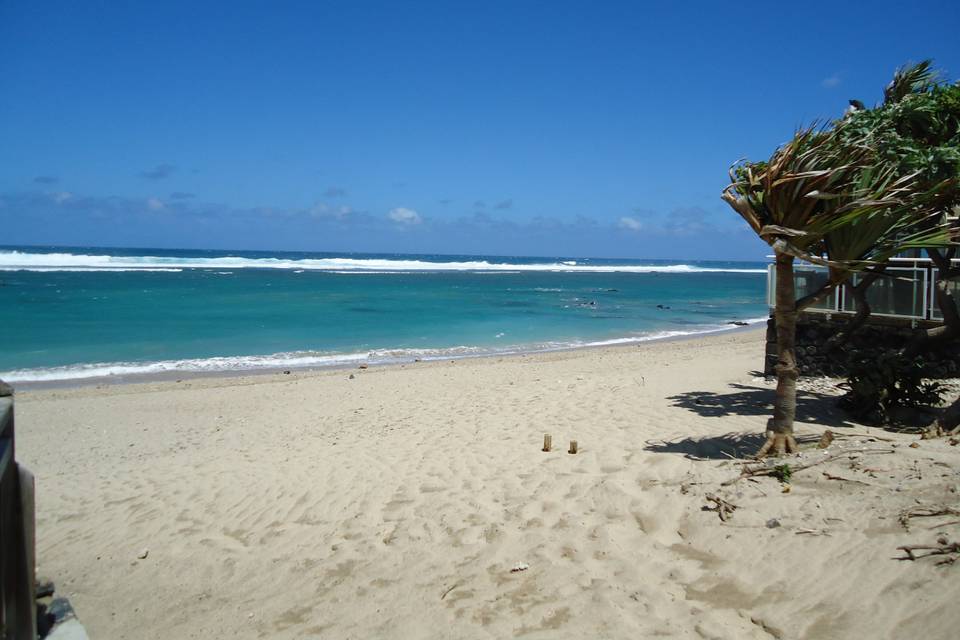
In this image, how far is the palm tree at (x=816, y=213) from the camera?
4.74 metres

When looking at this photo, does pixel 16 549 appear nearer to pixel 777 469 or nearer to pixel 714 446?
pixel 777 469

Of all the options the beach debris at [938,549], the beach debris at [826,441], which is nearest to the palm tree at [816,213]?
the beach debris at [826,441]

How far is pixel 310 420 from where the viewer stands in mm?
9180

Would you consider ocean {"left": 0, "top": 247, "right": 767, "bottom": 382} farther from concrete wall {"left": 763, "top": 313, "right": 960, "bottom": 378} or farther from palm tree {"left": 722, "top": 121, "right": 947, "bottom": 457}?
palm tree {"left": 722, "top": 121, "right": 947, "bottom": 457}

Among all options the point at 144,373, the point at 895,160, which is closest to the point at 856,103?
→ the point at 895,160

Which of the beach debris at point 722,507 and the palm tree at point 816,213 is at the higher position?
the palm tree at point 816,213

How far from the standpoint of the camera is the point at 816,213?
5.00 metres

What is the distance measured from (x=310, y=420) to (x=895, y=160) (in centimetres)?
757

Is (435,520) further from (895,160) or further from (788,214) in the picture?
(895,160)

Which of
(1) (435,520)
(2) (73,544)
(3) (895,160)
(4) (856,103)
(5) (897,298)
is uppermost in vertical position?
(4) (856,103)

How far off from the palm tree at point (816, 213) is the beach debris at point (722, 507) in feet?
3.56

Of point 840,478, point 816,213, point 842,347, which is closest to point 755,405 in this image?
point 842,347

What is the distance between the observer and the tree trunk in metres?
5.18

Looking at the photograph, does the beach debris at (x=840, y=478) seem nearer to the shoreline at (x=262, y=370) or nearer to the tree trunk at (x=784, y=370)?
the tree trunk at (x=784, y=370)
